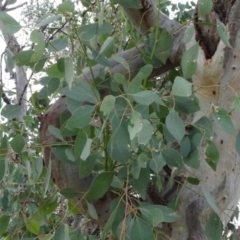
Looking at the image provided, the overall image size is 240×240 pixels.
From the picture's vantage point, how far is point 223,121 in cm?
82

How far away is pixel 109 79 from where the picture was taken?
1.03m

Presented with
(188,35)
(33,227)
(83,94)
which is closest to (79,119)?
(83,94)

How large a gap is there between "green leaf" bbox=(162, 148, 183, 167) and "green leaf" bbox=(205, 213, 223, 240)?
14 centimetres

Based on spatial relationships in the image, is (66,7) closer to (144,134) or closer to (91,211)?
(144,134)

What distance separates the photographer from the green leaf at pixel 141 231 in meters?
0.78

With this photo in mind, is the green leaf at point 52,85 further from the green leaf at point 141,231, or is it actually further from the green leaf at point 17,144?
the green leaf at point 141,231

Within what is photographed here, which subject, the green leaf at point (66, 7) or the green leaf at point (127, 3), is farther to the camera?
the green leaf at point (127, 3)

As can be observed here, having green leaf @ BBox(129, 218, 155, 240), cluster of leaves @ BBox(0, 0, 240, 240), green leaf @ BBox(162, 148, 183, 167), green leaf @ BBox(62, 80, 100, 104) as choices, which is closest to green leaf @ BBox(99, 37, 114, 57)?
cluster of leaves @ BBox(0, 0, 240, 240)

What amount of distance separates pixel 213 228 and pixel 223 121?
Answer: 240 mm

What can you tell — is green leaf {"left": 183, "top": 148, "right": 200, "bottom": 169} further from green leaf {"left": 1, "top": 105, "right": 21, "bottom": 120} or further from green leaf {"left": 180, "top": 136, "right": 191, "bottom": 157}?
green leaf {"left": 1, "top": 105, "right": 21, "bottom": 120}

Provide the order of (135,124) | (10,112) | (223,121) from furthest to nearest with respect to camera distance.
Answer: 1. (10,112)
2. (223,121)
3. (135,124)

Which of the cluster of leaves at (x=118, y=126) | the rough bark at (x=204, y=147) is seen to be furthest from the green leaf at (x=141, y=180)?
the rough bark at (x=204, y=147)

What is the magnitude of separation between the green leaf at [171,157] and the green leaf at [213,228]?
0.47ft

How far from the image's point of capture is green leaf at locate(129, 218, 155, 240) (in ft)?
2.57
